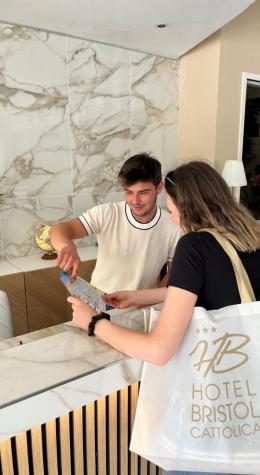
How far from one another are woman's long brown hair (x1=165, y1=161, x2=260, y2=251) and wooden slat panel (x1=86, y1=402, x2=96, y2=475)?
0.57 m

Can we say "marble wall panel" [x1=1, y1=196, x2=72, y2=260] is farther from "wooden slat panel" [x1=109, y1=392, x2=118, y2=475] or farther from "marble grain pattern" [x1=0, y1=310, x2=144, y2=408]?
"wooden slat panel" [x1=109, y1=392, x2=118, y2=475]

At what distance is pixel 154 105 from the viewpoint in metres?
3.52

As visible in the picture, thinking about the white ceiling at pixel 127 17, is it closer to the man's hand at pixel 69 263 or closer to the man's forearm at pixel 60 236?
the man's forearm at pixel 60 236

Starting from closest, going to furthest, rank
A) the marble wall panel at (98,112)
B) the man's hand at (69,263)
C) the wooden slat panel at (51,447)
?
the wooden slat panel at (51,447), the man's hand at (69,263), the marble wall panel at (98,112)

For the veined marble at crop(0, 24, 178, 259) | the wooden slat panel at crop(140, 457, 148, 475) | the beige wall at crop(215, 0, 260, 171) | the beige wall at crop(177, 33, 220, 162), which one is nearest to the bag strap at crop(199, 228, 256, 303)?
the wooden slat panel at crop(140, 457, 148, 475)

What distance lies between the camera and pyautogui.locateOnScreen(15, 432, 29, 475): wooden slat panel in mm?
909

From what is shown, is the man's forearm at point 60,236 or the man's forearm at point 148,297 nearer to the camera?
the man's forearm at point 148,297

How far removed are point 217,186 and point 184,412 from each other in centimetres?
60

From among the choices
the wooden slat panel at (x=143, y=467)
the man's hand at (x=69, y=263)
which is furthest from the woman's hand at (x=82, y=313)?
the wooden slat panel at (x=143, y=467)

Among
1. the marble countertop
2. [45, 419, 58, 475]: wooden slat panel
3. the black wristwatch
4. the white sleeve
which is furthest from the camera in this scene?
the white sleeve

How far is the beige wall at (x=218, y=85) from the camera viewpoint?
3.32 meters

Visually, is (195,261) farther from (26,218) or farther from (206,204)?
(26,218)

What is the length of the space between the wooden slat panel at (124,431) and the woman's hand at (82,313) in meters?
0.23

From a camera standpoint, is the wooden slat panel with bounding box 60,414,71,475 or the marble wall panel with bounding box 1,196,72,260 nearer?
the wooden slat panel with bounding box 60,414,71,475
